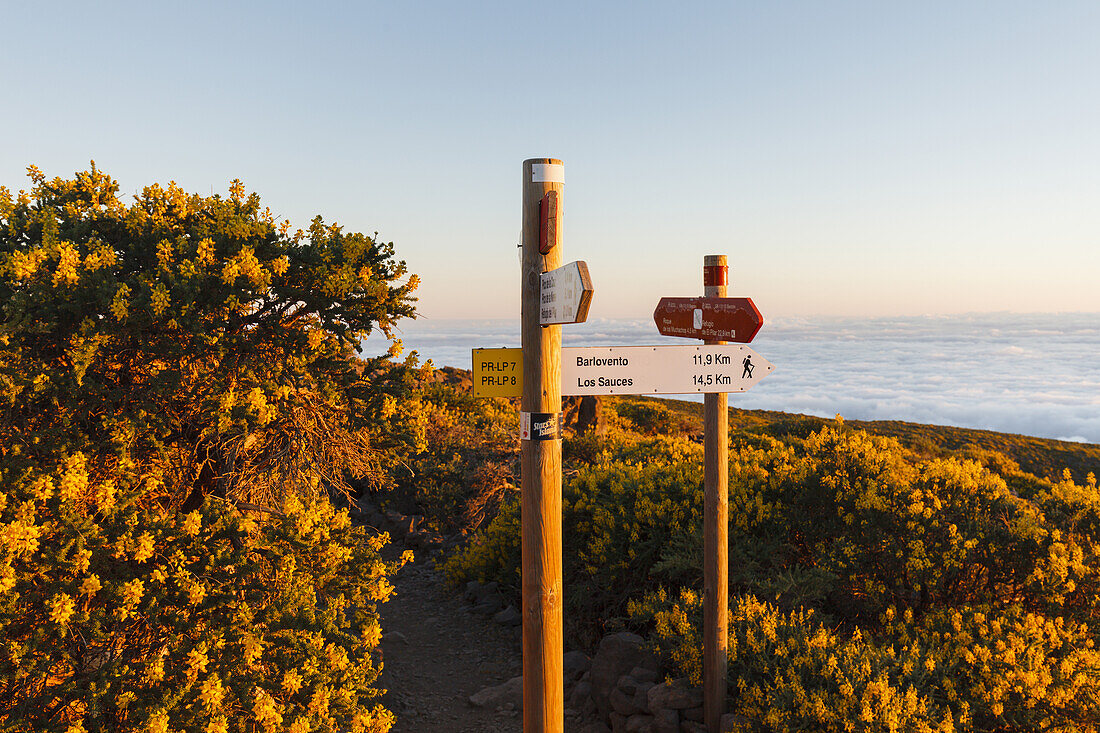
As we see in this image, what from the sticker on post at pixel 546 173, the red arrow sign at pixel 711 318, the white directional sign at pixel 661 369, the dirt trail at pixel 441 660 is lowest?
the dirt trail at pixel 441 660

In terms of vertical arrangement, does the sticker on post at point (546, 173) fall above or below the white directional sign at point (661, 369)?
above

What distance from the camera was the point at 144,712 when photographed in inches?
166

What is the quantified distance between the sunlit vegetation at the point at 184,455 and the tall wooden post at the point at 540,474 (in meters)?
1.65

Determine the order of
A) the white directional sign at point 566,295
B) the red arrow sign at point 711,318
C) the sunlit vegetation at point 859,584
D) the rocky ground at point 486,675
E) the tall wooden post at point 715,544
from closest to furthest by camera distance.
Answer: the white directional sign at point 566,295, the red arrow sign at point 711,318, the sunlit vegetation at point 859,584, the tall wooden post at point 715,544, the rocky ground at point 486,675

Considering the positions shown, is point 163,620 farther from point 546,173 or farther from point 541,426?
point 546,173

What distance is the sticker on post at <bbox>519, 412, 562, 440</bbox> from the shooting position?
4.04m

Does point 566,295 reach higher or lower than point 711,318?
higher

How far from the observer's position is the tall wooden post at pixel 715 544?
204 inches

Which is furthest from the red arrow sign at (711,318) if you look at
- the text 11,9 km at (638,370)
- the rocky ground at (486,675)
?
the rocky ground at (486,675)

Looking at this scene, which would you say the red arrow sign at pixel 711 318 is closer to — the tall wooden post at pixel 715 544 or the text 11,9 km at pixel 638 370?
the text 11,9 km at pixel 638 370

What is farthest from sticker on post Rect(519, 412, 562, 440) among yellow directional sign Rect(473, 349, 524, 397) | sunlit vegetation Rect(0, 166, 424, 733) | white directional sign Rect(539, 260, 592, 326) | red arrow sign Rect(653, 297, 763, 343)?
sunlit vegetation Rect(0, 166, 424, 733)

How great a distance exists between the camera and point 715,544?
5191 millimetres

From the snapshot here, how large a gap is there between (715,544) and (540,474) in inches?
73.9

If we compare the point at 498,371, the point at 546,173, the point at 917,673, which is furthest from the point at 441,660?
the point at 546,173
